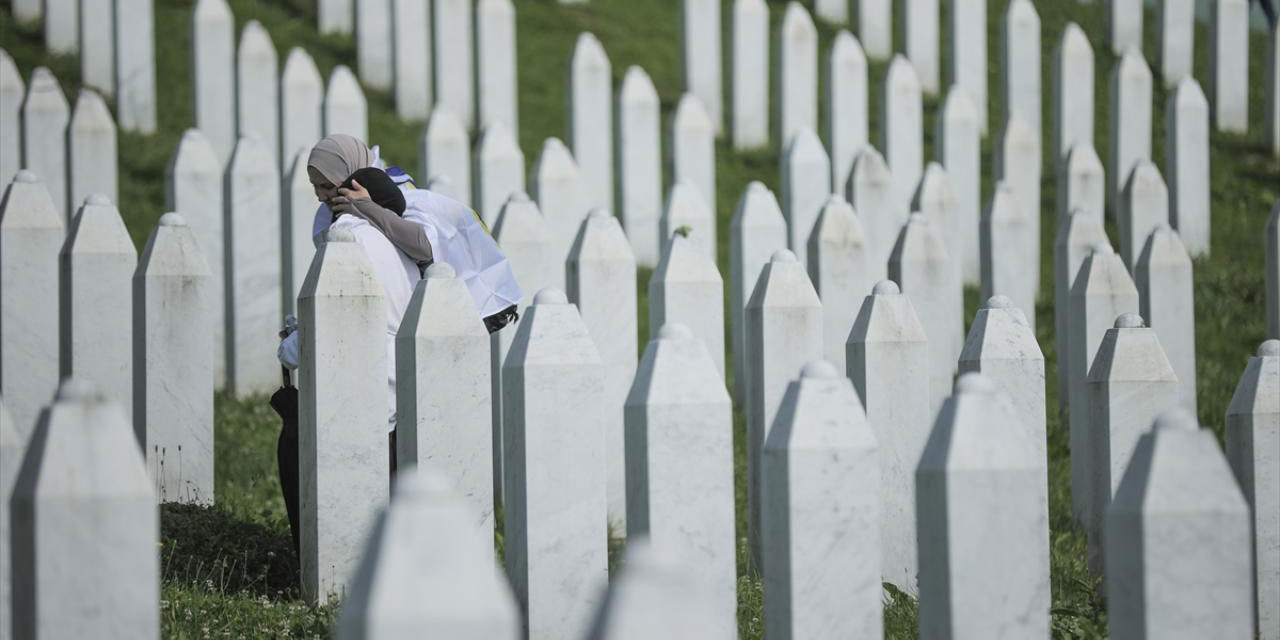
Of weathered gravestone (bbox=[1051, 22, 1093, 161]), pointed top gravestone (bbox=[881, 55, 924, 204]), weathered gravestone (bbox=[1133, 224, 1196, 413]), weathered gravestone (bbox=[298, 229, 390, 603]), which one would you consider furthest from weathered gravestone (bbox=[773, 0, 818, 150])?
weathered gravestone (bbox=[298, 229, 390, 603])

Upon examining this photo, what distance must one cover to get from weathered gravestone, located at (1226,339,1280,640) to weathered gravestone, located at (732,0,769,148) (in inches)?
258

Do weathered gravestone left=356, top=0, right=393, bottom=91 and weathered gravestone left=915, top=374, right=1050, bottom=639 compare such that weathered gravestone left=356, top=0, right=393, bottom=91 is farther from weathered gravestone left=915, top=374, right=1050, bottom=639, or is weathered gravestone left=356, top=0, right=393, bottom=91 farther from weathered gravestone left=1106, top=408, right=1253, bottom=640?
weathered gravestone left=1106, top=408, right=1253, bottom=640

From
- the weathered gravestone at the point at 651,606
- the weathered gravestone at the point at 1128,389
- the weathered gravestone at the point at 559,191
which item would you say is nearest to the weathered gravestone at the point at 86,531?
the weathered gravestone at the point at 651,606

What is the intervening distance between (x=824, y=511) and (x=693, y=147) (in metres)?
6.01

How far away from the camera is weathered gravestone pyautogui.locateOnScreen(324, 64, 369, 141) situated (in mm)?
8297

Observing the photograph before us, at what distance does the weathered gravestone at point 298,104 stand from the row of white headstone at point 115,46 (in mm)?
1406

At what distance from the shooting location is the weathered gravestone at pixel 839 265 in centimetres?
650

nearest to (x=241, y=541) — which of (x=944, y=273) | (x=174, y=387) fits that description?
(x=174, y=387)

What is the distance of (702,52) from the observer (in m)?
10.6

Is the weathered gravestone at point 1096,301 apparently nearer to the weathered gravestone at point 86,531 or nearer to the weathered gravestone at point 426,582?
the weathered gravestone at point 86,531

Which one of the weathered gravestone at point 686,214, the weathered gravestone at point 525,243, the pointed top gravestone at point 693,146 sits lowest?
the weathered gravestone at point 525,243

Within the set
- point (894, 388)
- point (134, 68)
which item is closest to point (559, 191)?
point (134, 68)

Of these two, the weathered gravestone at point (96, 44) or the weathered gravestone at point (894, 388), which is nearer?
the weathered gravestone at point (894, 388)

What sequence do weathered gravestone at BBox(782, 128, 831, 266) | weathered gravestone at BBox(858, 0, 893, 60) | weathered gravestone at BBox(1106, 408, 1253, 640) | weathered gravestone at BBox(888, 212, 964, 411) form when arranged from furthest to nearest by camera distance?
weathered gravestone at BBox(858, 0, 893, 60), weathered gravestone at BBox(782, 128, 831, 266), weathered gravestone at BBox(888, 212, 964, 411), weathered gravestone at BBox(1106, 408, 1253, 640)
